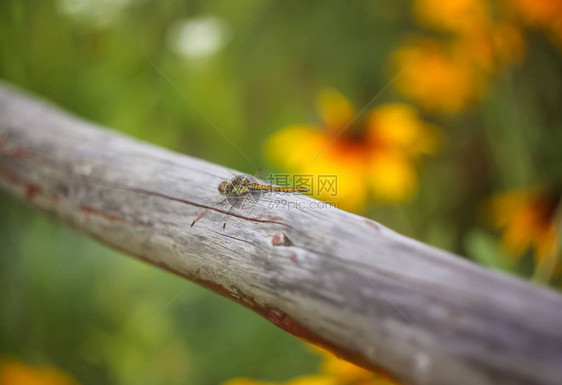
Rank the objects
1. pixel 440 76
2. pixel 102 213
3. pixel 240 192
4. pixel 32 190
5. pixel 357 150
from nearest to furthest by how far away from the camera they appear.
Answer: pixel 240 192, pixel 102 213, pixel 32 190, pixel 357 150, pixel 440 76

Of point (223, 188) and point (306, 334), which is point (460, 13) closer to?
point (223, 188)

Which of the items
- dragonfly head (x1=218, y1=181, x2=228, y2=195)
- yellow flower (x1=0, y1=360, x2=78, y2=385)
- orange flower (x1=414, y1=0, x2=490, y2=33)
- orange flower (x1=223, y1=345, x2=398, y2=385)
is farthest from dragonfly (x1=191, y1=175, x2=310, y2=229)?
orange flower (x1=414, y1=0, x2=490, y2=33)

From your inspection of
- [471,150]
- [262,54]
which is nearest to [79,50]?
[262,54]

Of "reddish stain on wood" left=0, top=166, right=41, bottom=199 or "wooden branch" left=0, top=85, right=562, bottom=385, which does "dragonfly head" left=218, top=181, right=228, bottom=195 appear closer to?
"wooden branch" left=0, top=85, right=562, bottom=385

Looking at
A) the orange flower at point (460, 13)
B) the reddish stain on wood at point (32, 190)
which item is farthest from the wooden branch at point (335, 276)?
the orange flower at point (460, 13)

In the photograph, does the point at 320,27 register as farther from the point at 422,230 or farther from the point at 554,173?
the point at 554,173

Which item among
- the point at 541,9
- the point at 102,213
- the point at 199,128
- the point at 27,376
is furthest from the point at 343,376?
the point at 199,128
